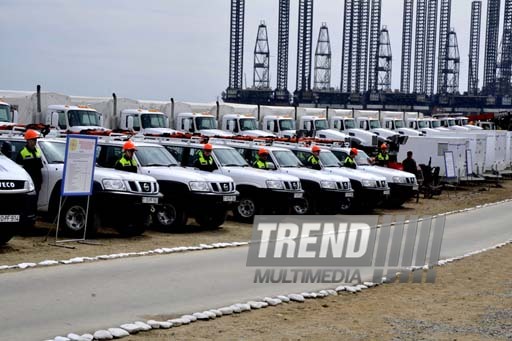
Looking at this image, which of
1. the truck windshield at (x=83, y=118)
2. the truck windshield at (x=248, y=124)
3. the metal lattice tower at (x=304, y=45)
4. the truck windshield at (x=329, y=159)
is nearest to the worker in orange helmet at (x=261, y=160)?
the truck windshield at (x=329, y=159)

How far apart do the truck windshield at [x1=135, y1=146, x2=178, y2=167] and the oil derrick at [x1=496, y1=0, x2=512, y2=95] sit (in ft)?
343

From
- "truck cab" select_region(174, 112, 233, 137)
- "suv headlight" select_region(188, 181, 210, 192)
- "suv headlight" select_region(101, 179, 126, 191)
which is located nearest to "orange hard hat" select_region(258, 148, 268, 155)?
"suv headlight" select_region(188, 181, 210, 192)

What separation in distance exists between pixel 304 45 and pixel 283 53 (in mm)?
3355

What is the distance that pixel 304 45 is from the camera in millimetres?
108000

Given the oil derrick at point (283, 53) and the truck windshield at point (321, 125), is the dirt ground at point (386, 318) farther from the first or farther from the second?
the oil derrick at point (283, 53)

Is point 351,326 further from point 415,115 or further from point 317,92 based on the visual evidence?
point 317,92

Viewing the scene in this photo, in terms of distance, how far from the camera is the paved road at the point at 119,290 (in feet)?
30.8

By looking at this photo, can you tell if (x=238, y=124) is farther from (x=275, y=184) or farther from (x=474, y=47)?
(x=474, y=47)

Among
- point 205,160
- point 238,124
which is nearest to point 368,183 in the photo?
point 205,160

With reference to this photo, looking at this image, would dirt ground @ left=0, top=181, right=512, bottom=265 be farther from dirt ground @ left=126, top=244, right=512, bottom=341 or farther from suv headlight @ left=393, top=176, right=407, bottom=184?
suv headlight @ left=393, top=176, right=407, bottom=184

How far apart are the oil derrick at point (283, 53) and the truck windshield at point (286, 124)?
57305 mm

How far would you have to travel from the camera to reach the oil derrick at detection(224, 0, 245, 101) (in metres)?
97.9

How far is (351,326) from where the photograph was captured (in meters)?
9.85

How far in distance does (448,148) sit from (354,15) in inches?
2973
